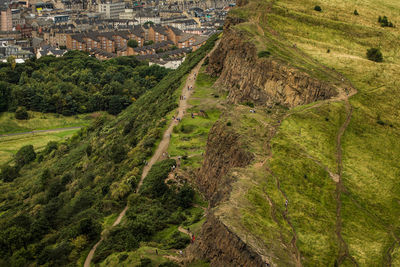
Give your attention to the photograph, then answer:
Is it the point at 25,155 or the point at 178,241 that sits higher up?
the point at 178,241

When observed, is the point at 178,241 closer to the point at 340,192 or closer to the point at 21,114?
the point at 340,192

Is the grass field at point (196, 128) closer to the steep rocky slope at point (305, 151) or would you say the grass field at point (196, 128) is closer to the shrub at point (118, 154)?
the steep rocky slope at point (305, 151)

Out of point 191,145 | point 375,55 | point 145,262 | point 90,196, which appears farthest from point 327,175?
point 375,55

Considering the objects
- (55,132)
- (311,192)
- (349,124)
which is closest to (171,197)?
(311,192)

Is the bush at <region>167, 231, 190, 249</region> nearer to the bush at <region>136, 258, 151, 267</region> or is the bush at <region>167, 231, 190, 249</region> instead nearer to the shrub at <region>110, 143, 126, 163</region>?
the bush at <region>136, 258, 151, 267</region>

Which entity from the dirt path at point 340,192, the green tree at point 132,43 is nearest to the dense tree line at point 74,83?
the green tree at point 132,43

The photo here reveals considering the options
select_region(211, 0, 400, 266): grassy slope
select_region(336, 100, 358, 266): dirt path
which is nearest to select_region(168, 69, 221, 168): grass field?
select_region(211, 0, 400, 266): grassy slope
